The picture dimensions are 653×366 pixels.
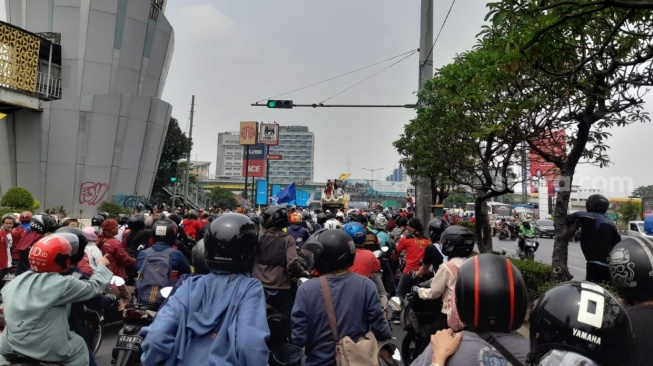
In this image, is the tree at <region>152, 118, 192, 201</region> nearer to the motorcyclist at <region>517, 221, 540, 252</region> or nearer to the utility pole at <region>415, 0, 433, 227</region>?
the motorcyclist at <region>517, 221, 540, 252</region>

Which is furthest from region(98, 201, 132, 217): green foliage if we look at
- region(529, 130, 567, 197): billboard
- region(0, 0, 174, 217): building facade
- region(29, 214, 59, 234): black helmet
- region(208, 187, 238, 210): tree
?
region(208, 187, 238, 210): tree

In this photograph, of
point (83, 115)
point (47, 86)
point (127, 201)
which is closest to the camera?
point (47, 86)

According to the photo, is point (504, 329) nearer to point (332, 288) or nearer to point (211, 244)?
point (332, 288)

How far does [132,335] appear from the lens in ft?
13.5

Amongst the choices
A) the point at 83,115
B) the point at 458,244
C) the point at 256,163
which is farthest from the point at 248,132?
the point at 458,244

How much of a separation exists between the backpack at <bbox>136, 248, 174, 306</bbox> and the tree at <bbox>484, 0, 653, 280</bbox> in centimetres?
389

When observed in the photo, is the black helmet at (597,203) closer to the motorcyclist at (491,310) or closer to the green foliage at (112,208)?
the motorcyclist at (491,310)

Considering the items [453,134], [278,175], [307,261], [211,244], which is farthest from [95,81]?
[278,175]

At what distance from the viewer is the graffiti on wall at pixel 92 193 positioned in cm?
2555

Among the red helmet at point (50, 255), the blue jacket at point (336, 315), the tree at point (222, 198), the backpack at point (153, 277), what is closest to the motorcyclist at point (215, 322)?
the blue jacket at point (336, 315)

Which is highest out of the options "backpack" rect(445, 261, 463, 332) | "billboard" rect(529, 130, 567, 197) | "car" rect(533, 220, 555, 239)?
"billboard" rect(529, 130, 567, 197)

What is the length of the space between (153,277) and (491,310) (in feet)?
11.9

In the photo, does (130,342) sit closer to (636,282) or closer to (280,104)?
(636,282)

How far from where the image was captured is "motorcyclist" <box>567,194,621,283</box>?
6.06 metres
